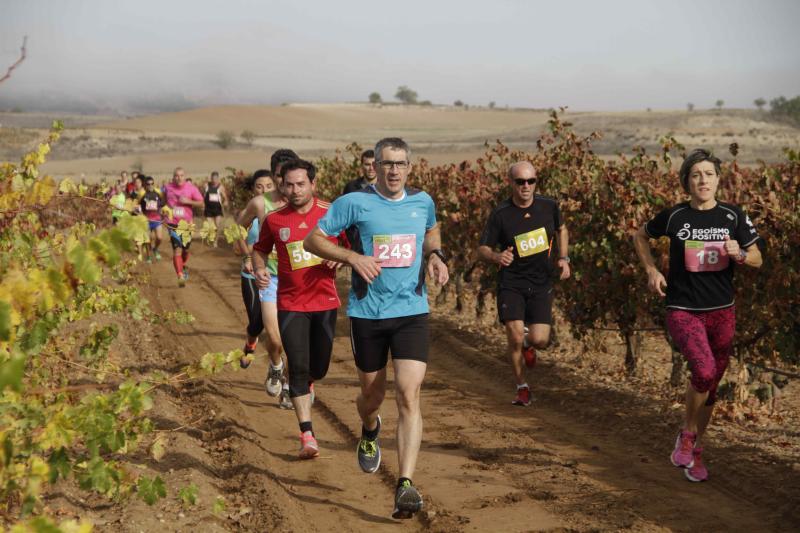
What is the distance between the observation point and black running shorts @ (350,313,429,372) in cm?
608

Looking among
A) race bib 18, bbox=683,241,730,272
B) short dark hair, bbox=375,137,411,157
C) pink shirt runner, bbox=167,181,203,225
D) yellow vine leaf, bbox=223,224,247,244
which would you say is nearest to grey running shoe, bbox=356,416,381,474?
yellow vine leaf, bbox=223,224,247,244

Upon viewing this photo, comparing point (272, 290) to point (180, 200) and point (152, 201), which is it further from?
point (152, 201)

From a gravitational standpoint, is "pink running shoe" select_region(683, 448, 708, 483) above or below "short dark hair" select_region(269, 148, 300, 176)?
below

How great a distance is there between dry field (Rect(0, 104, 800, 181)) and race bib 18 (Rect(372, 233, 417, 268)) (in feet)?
123

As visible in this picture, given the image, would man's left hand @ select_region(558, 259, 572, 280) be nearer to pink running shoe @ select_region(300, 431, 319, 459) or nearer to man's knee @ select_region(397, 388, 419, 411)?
pink running shoe @ select_region(300, 431, 319, 459)

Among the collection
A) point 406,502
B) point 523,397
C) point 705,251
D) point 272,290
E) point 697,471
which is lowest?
point 523,397

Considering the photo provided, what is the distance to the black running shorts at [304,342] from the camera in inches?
294

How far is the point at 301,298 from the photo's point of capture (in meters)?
7.52

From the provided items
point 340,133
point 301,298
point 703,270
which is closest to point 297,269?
point 301,298

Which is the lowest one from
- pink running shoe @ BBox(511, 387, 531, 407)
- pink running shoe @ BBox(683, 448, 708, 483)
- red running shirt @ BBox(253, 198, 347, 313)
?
pink running shoe @ BBox(511, 387, 531, 407)

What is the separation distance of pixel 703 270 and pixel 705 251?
0.43 feet

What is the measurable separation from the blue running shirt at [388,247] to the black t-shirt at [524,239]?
2.97 m

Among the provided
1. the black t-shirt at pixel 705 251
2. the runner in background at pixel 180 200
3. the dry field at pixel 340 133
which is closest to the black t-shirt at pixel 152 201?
Result: the runner in background at pixel 180 200

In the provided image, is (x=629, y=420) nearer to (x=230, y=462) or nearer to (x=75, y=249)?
(x=230, y=462)
